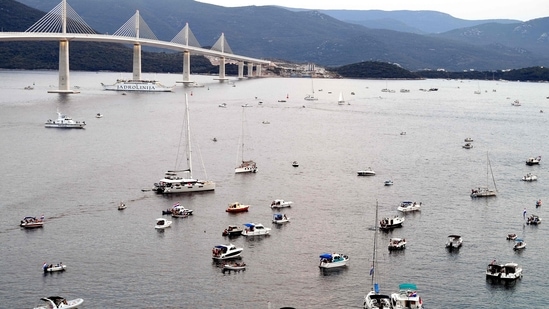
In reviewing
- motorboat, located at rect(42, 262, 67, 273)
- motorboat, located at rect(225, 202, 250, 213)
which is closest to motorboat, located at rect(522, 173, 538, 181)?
motorboat, located at rect(225, 202, 250, 213)

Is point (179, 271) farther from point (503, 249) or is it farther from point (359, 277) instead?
point (503, 249)

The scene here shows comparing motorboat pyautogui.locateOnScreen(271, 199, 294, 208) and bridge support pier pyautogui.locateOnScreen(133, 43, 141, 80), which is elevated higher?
bridge support pier pyautogui.locateOnScreen(133, 43, 141, 80)

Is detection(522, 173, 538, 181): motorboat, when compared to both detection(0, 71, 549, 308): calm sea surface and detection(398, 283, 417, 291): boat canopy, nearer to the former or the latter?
detection(0, 71, 549, 308): calm sea surface

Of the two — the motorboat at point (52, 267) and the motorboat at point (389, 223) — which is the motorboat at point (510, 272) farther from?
the motorboat at point (52, 267)

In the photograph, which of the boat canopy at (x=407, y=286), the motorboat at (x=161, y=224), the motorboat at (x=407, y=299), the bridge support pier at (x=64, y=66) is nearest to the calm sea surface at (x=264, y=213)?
the motorboat at (x=161, y=224)

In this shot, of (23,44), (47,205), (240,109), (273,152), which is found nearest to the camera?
(47,205)

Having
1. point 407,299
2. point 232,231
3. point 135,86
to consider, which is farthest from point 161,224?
point 135,86

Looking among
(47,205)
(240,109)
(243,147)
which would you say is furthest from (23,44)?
(47,205)
